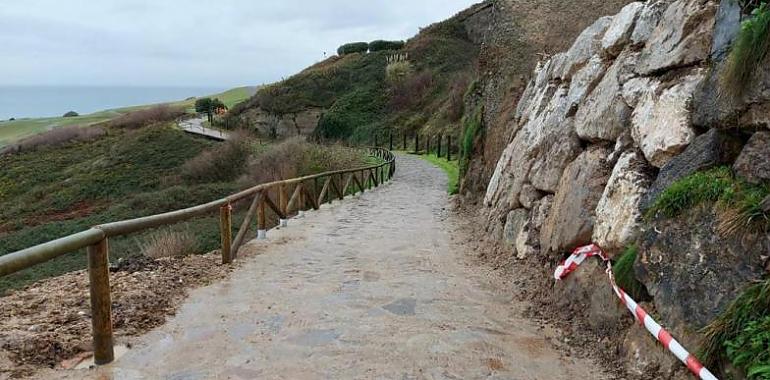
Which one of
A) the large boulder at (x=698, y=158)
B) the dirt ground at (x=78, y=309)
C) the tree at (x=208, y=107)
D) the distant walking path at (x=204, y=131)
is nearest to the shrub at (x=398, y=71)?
the distant walking path at (x=204, y=131)

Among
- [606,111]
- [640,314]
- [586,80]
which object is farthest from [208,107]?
[640,314]

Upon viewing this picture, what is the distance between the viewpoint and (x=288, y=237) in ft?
29.9

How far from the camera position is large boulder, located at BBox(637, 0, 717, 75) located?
4.32 meters

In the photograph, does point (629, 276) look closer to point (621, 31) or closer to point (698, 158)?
point (698, 158)

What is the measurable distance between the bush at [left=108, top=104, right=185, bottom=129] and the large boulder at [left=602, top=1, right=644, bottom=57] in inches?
2166

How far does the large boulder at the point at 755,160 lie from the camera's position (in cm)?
310

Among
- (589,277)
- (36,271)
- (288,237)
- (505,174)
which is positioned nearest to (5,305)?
(288,237)

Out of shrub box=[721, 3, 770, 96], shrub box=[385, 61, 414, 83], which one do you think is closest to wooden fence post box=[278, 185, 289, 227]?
shrub box=[721, 3, 770, 96]

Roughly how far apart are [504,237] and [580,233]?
8.66 feet

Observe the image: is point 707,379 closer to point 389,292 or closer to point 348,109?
point 389,292

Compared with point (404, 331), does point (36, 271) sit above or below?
below

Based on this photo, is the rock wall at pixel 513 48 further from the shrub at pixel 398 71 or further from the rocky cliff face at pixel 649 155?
the shrub at pixel 398 71

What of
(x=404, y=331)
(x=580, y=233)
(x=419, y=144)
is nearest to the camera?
(x=404, y=331)

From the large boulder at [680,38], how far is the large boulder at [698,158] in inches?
37.0
